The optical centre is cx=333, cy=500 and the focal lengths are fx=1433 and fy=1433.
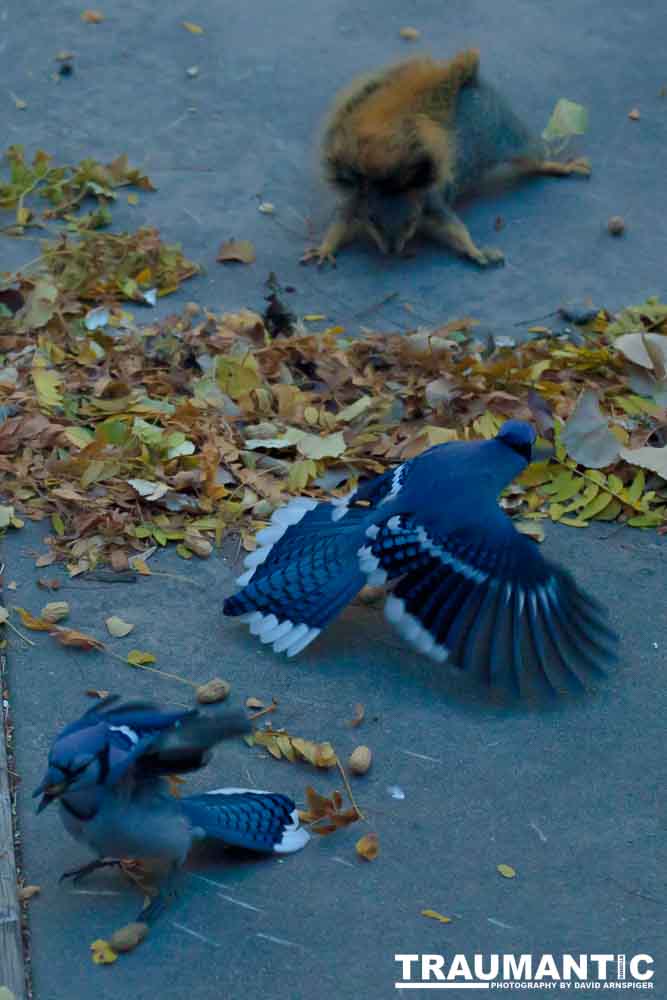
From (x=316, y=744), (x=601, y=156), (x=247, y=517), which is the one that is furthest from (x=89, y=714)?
(x=601, y=156)

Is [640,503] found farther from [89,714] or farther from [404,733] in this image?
[89,714]

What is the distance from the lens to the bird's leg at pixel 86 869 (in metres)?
3.03

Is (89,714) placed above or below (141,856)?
above

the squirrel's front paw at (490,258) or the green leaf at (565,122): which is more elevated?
the green leaf at (565,122)

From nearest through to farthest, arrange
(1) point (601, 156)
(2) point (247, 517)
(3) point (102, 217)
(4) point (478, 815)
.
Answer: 1. (4) point (478, 815)
2. (2) point (247, 517)
3. (3) point (102, 217)
4. (1) point (601, 156)

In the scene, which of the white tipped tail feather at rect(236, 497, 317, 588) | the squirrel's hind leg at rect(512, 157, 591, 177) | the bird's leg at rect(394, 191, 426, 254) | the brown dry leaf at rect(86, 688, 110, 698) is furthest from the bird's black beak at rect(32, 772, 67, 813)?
the squirrel's hind leg at rect(512, 157, 591, 177)

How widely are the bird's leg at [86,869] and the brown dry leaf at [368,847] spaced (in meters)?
0.53

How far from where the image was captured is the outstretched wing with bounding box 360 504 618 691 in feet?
11.7

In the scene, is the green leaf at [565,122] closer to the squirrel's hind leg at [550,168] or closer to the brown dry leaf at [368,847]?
the squirrel's hind leg at [550,168]

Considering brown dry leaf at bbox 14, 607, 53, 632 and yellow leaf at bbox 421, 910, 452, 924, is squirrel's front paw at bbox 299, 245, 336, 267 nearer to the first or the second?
brown dry leaf at bbox 14, 607, 53, 632

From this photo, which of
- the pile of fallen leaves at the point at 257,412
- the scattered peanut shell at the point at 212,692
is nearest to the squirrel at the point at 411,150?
the pile of fallen leaves at the point at 257,412

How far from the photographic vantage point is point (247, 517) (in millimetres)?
4184

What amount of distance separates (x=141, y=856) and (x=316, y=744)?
2.09ft

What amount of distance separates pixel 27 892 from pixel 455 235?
3310mm
